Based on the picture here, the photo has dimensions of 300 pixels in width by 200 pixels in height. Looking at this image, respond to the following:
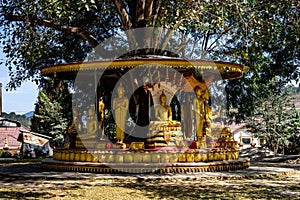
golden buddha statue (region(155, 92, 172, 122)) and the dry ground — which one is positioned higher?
golden buddha statue (region(155, 92, 172, 122))

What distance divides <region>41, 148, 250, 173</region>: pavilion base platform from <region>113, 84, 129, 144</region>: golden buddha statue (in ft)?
3.37

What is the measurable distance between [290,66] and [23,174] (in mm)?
15189

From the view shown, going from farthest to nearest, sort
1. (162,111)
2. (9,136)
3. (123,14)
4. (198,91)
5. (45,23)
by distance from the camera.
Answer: (9,136), (123,14), (45,23), (198,91), (162,111)

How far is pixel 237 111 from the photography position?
27656 mm

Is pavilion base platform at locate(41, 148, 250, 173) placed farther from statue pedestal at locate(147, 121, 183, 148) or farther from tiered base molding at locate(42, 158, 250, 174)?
statue pedestal at locate(147, 121, 183, 148)

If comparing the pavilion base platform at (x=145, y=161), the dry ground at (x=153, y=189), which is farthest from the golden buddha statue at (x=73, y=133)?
the dry ground at (x=153, y=189)

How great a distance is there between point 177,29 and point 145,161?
639 centimetres

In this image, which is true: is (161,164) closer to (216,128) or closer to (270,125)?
(216,128)

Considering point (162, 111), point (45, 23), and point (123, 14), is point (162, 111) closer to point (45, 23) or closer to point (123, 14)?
point (123, 14)

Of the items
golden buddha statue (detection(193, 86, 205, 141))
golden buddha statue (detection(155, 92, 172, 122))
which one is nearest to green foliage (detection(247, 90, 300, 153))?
golden buddha statue (detection(193, 86, 205, 141))

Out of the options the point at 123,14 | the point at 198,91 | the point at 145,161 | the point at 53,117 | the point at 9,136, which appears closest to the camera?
the point at 145,161

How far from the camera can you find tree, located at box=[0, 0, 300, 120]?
13078 mm

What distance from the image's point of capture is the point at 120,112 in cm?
1426

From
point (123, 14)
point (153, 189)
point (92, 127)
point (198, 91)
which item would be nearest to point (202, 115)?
point (198, 91)
